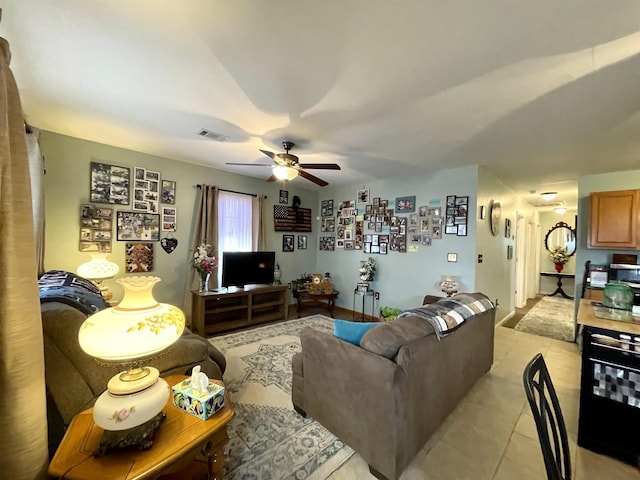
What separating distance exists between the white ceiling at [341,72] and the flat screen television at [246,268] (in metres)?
1.84

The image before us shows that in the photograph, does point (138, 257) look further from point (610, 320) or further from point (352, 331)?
point (610, 320)

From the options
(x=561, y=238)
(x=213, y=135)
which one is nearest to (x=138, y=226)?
(x=213, y=135)

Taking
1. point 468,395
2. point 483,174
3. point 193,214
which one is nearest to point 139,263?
point 193,214

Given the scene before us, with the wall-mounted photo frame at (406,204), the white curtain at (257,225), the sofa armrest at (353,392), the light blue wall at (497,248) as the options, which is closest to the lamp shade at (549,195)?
the light blue wall at (497,248)

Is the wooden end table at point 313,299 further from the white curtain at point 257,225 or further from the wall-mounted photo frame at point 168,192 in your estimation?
the wall-mounted photo frame at point 168,192

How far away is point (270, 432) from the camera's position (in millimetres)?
1836

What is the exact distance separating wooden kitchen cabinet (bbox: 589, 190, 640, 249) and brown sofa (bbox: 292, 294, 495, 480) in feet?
8.94

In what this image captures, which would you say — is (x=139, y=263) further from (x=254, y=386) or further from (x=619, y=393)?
(x=619, y=393)

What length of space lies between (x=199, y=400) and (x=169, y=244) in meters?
3.15

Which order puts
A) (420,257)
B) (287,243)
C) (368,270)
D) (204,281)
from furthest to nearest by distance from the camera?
1. (287,243)
2. (368,270)
3. (420,257)
4. (204,281)

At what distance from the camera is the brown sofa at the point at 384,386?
1.43 meters

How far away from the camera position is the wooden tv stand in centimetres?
369

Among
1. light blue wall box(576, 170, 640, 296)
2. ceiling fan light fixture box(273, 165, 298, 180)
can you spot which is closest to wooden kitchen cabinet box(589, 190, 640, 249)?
light blue wall box(576, 170, 640, 296)

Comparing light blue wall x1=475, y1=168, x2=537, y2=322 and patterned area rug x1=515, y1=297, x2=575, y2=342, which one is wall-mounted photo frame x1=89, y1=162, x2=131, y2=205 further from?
patterned area rug x1=515, y1=297, x2=575, y2=342
